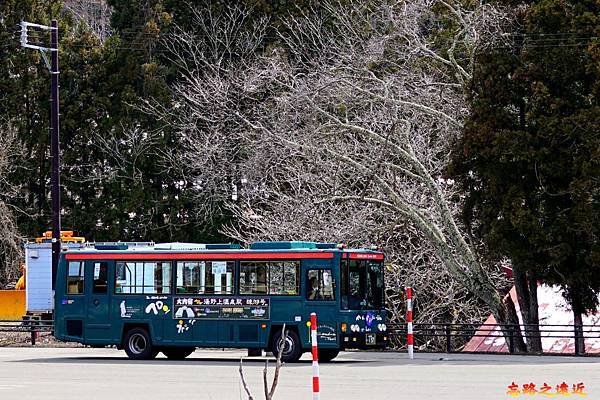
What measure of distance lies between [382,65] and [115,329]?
42.2ft

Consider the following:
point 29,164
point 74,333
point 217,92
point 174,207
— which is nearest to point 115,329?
point 74,333

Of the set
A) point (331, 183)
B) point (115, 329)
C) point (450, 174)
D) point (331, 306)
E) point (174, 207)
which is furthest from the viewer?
point (174, 207)

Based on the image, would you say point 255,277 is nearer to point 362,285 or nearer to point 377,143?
point 362,285

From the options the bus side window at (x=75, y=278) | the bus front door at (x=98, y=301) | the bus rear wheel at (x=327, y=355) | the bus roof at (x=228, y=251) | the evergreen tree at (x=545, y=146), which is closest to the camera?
the bus roof at (x=228, y=251)

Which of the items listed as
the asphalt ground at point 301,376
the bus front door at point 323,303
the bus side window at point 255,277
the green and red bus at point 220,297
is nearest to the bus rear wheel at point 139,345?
the green and red bus at point 220,297

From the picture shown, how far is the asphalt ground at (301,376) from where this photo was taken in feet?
65.0

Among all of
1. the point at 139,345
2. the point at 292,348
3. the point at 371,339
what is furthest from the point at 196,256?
the point at 371,339

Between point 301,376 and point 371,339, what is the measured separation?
16.5 feet

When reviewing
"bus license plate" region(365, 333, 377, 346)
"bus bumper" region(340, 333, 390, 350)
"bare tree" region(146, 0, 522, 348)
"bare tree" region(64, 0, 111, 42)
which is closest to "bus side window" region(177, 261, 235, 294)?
"bus bumper" region(340, 333, 390, 350)

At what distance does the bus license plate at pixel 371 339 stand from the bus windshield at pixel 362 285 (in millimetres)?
627

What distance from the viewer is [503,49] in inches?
1235

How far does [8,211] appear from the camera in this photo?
53.6 meters

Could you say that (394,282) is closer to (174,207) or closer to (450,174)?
(450,174)

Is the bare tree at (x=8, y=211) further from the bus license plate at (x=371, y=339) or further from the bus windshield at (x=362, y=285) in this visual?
the bus license plate at (x=371, y=339)
